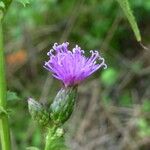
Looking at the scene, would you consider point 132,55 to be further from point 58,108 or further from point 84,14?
point 58,108

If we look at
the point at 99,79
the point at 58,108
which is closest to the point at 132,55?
the point at 99,79

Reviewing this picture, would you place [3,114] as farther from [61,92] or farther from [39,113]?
[61,92]

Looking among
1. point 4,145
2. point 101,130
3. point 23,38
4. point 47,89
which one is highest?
point 23,38

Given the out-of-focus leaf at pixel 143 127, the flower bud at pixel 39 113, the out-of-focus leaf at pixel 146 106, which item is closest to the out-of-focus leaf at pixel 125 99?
the out-of-focus leaf at pixel 146 106

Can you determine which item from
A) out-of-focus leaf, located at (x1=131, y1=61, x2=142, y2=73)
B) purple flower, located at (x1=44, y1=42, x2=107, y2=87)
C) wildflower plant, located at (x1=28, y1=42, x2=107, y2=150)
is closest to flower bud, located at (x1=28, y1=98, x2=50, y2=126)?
wildflower plant, located at (x1=28, y1=42, x2=107, y2=150)

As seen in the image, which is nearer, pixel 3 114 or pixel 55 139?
pixel 3 114

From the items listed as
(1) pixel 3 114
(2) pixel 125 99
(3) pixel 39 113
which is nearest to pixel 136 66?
(2) pixel 125 99
